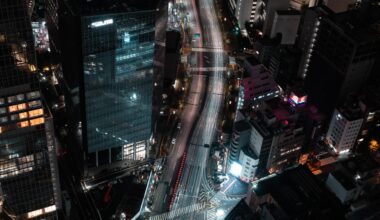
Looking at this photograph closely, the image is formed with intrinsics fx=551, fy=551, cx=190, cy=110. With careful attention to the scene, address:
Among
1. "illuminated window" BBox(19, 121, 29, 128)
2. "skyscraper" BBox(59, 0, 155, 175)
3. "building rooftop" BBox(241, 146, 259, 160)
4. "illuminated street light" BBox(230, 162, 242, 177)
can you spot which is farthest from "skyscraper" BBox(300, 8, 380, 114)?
"illuminated window" BBox(19, 121, 29, 128)

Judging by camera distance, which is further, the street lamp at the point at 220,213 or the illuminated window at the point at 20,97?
the street lamp at the point at 220,213

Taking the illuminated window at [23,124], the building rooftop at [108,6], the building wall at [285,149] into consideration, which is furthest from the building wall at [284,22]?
the illuminated window at [23,124]

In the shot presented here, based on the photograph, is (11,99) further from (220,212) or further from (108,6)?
(220,212)

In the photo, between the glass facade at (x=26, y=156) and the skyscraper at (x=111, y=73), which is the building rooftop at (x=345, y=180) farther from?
the glass facade at (x=26, y=156)

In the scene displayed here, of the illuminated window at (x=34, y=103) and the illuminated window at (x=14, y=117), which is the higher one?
the illuminated window at (x=34, y=103)

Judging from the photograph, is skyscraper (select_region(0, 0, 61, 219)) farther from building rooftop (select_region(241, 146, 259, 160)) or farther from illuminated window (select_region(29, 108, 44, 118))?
building rooftop (select_region(241, 146, 259, 160))

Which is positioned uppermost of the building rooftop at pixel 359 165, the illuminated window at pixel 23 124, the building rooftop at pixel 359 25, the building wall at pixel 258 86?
the building rooftop at pixel 359 25
